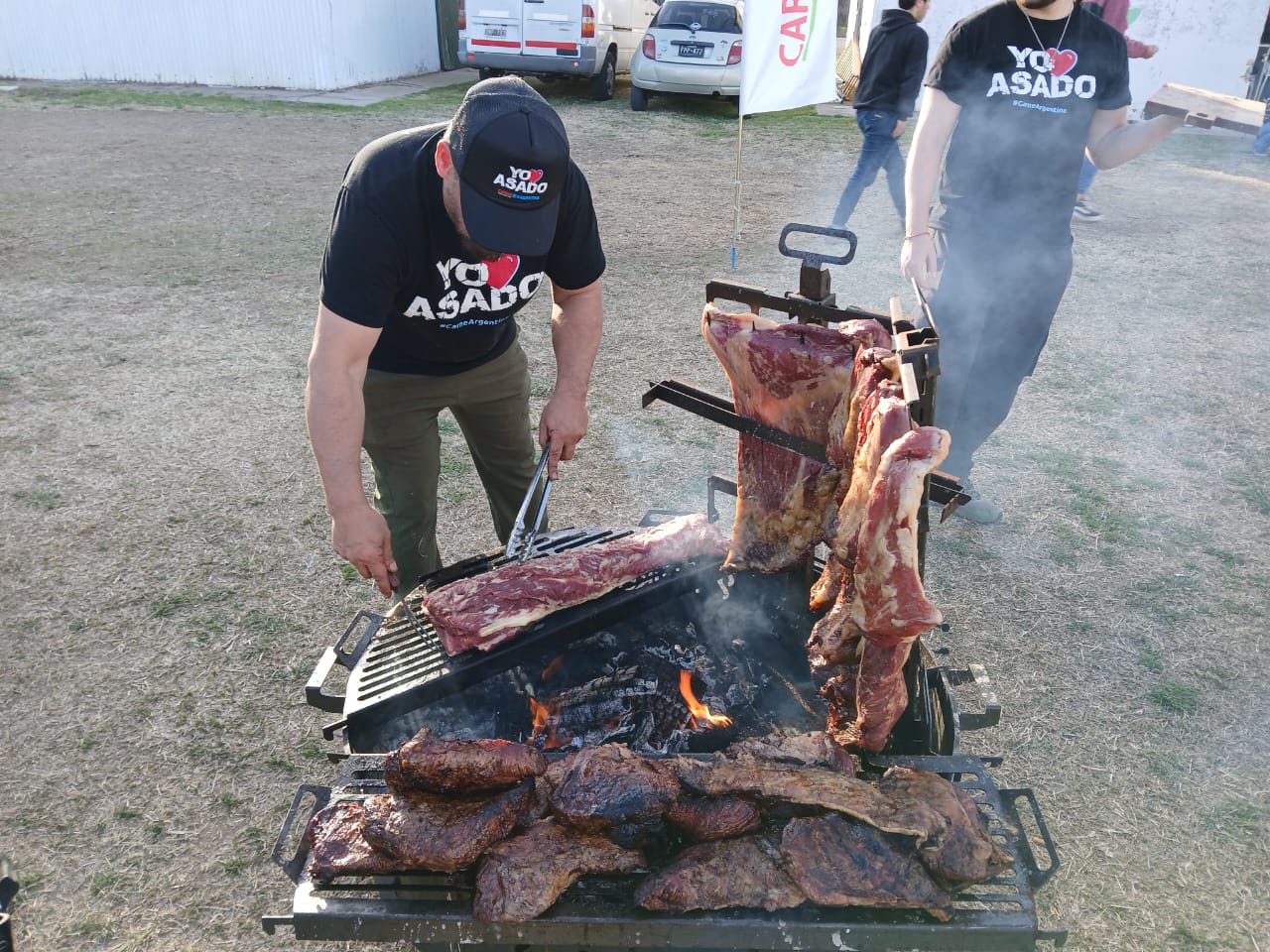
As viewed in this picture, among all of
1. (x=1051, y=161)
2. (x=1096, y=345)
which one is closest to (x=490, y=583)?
(x=1051, y=161)

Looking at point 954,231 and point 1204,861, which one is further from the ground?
point 954,231

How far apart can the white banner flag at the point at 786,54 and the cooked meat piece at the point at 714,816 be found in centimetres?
707

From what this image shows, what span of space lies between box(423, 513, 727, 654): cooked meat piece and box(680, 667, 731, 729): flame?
0.38 m

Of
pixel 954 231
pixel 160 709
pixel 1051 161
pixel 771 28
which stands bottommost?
pixel 160 709

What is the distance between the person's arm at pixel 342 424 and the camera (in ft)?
8.42

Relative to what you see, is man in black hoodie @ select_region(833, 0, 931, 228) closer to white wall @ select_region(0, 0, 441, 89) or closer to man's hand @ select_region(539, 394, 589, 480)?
man's hand @ select_region(539, 394, 589, 480)

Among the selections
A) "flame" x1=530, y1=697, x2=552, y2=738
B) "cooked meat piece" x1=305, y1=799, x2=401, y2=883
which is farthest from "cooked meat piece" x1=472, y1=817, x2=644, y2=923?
"flame" x1=530, y1=697, x2=552, y2=738

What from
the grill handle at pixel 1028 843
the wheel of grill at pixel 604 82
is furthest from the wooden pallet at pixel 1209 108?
the wheel of grill at pixel 604 82

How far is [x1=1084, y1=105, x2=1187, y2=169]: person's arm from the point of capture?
13.0ft

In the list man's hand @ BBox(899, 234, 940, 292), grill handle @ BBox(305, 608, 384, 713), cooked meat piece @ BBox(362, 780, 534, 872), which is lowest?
grill handle @ BBox(305, 608, 384, 713)

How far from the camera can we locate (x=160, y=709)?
3.56 metres

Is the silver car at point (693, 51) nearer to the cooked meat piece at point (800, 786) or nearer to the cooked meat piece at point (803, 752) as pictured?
the cooked meat piece at point (803, 752)

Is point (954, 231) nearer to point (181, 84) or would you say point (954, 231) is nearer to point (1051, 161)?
point (1051, 161)

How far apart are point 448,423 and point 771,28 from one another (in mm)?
5131
